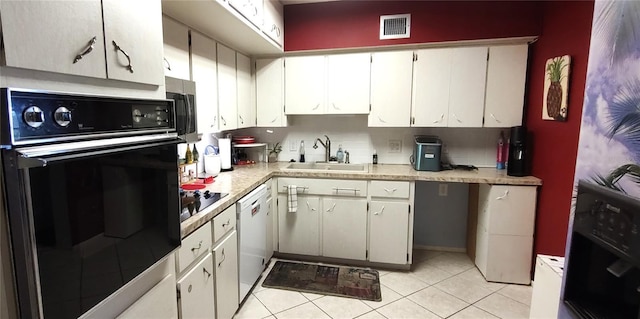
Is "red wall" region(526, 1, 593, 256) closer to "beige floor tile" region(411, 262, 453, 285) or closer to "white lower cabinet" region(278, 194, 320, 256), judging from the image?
"beige floor tile" region(411, 262, 453, 285)

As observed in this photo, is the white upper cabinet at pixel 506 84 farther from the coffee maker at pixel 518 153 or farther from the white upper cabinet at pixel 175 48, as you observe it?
the white upper cabinet at pixel 175 48

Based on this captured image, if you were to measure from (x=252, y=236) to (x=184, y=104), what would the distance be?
1.12 m

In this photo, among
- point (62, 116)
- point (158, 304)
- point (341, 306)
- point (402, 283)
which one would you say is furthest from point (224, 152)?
point (62, 116)

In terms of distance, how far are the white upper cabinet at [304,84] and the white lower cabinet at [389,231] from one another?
112 centimetres

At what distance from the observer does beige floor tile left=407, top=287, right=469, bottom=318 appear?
234 cm

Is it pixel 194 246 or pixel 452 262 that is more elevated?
pixel 194 246

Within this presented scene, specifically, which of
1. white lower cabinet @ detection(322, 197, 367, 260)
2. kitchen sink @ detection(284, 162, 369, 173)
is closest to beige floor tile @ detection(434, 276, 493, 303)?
white lower cabinet @ detection(322, 197, 367, 260)

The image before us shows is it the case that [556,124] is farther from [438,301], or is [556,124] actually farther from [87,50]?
[87,50]

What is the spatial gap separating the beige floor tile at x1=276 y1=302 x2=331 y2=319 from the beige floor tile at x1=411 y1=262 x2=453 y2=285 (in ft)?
3.36

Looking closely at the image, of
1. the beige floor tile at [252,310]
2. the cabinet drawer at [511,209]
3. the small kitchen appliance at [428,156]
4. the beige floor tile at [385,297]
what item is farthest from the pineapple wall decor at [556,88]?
the beige floor tile at [252,310]

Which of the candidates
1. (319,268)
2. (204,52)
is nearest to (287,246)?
(319,268)

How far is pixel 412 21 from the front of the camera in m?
2.83

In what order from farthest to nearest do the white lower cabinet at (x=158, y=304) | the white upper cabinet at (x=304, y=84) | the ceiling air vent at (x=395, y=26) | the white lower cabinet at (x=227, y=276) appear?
the white upper cabinet at (x=304, y=84), the ceiling air vent at (x=395, y=26), the white lower cabinet at (x=227, y=276), the white lower cabinet at (x=158, y=304)

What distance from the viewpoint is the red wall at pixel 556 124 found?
2.12 metres
